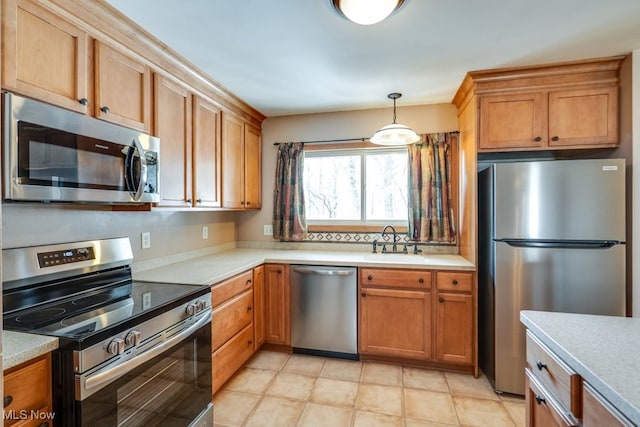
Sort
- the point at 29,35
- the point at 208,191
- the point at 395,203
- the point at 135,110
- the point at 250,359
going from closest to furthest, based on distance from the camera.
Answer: the point at 29,35 → the point at 135,110 → the point at 208,191 → the point at 250,359 → the point at 395,203

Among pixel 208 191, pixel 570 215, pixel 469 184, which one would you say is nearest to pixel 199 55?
pixel 208 191

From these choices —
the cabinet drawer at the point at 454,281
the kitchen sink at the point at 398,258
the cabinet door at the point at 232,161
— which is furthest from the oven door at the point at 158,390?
the cabinet drawer at the point at 454,281

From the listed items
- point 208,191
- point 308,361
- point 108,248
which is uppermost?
point 208,191

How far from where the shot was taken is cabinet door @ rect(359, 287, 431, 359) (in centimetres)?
261

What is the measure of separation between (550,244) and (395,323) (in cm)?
125

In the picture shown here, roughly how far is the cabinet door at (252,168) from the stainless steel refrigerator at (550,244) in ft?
7.05

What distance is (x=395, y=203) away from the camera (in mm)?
3293

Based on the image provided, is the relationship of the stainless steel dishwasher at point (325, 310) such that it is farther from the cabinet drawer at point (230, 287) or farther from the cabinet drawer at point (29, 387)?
the cabinet drawer at point (29, 387)

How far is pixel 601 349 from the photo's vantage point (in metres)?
1.01

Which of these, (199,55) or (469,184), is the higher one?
Result: (199,55)

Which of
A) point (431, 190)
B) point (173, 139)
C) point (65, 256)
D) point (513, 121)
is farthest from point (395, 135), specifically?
point (65, 256)

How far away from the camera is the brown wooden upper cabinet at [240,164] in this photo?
286 centimetres

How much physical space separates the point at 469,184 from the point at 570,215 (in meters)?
0.71

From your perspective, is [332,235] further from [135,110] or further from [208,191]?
[135,110]
